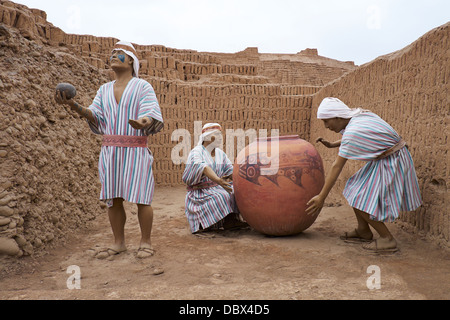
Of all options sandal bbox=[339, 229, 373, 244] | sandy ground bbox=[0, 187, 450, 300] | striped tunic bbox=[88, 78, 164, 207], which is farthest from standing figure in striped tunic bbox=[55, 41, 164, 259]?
sandal bbox=[339, 229, 373, 244]

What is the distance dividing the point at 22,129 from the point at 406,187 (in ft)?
11.4

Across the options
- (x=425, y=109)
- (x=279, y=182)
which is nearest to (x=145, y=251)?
(x=279, y=182)

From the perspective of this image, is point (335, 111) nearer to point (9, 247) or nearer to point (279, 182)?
point (279, 182)

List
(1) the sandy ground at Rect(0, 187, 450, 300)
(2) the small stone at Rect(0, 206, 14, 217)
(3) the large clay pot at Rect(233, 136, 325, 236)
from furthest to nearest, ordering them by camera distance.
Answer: (3) the large clay pot at Rect(233, 136, 325, 236) < (2) the small stone at Rect(0, 206, 14, 217) < (1) the sandy ground at Rect(0, 187, 450, 300)

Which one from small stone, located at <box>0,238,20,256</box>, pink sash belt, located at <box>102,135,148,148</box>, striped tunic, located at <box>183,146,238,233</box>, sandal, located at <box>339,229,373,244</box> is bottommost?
sandal, located at <box>339,229,373,244</box>

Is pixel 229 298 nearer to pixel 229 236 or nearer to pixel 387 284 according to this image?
pixel 387 284

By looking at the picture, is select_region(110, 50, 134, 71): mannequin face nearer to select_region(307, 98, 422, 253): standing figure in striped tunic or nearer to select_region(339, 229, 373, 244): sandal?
select_region(307, 98, 422, 253): standing figure in striped tunic

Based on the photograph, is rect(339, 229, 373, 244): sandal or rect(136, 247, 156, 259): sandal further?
rect(339, 229, 373, 244): sandal

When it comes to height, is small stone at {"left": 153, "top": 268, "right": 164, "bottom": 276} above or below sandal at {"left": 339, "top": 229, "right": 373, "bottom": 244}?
below

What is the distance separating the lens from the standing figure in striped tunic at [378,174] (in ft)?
9.39

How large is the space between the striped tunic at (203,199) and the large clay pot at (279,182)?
385 mm

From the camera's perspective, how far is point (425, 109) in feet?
10.4

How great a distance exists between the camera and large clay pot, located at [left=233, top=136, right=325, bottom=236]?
323 cm

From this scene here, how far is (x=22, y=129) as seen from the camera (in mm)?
3338
